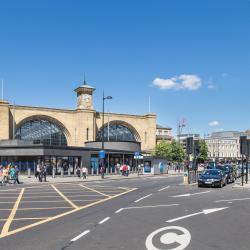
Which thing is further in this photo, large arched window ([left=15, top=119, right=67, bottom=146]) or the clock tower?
the clock tower

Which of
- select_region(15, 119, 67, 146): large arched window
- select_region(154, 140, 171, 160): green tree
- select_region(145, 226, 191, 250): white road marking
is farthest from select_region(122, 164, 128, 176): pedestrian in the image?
select_region(154, 140, 171, 160): green tree

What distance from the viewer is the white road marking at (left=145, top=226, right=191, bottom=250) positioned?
31.8ft

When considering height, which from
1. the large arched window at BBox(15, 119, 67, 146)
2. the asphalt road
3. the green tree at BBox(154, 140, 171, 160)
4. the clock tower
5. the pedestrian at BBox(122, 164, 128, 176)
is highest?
the clock tower

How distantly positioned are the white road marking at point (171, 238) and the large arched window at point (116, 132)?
7705cm

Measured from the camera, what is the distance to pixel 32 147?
47.2m

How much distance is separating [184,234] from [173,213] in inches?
170

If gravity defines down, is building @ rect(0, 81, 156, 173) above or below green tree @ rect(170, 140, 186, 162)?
above

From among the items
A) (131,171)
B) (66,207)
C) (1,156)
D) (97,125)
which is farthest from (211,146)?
(66,207)

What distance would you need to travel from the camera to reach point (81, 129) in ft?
271

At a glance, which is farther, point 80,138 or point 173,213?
point 80,138

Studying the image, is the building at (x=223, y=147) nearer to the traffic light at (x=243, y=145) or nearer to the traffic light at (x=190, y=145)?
the traffic light at (x=190, y=145)

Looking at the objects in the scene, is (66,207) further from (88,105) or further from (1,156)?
(88,105)

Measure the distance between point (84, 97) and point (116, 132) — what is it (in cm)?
1197

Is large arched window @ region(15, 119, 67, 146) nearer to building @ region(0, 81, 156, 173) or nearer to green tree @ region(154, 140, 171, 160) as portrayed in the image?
building @ region(0, 81, 156, 173)
